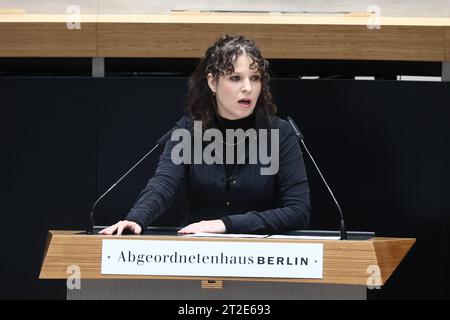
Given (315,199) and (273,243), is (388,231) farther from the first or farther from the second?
(273,243)

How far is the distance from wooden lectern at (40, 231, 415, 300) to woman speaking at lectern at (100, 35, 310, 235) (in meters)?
0.33

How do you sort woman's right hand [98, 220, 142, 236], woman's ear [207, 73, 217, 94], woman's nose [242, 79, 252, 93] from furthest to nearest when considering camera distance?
woman's ear [207, 73, 217, 94] → woman's nose [242, 79, 252, 93] → woman's right hand [98, 220, 142, 236]

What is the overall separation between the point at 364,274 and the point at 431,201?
1.24 m

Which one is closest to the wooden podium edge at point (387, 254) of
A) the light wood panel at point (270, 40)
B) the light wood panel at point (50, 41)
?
the light wood panel at point (270, 40)

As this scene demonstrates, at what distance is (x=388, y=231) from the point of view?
3695mm

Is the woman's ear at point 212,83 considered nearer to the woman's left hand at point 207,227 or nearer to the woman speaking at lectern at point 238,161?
the woman speaking at lectern at point 238,161

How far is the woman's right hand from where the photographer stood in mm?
2707

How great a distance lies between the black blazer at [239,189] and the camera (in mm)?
3021

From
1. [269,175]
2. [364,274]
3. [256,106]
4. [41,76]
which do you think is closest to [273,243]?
[364,274]
